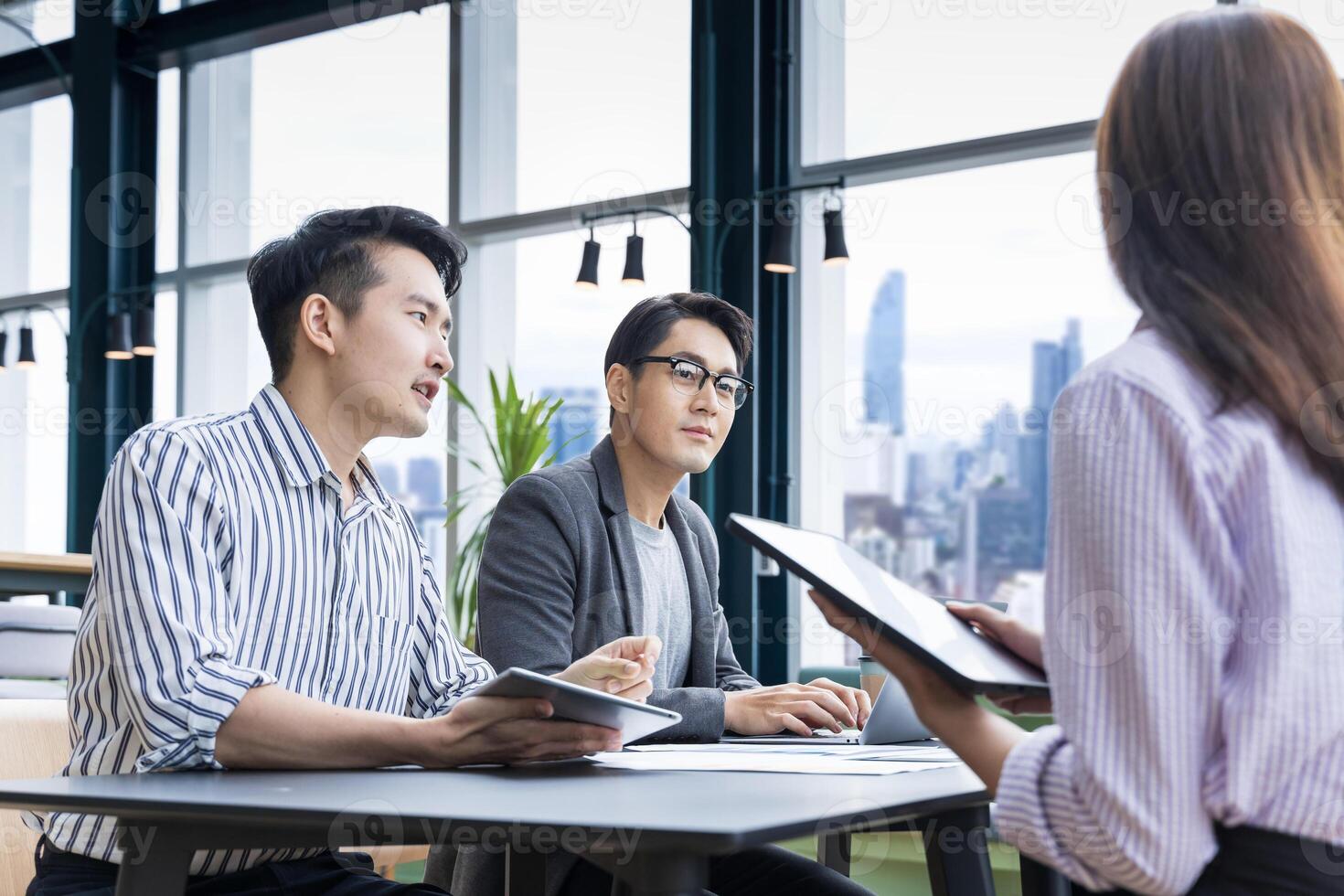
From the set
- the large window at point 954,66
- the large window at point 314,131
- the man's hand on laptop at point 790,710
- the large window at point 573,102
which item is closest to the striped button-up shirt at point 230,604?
the man's hand on laptop at point 790,710

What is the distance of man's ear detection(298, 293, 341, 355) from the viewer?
1809 millimetres

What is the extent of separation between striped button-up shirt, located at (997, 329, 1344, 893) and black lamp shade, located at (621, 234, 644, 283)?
4248mm

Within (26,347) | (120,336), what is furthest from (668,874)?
(26,347)

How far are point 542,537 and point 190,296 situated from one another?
581cm

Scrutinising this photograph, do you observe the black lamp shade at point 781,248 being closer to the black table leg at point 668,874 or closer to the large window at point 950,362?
the large window at point 950,362

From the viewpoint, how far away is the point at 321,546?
1683 millimetres

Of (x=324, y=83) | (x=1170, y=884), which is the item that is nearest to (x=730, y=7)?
(x=324, y=83)

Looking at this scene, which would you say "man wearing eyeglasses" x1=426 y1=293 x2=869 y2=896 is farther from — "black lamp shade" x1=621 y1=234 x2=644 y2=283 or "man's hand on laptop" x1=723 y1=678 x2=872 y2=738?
"black lamp shade" x1=621 y1=234 x2=644 y2=283

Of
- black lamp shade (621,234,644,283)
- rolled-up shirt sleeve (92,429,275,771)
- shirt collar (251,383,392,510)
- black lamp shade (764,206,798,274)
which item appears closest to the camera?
rolled-up shirt sleeve (92,429,275,771)

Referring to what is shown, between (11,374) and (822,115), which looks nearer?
(822,115)

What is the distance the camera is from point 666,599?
243 centimetres

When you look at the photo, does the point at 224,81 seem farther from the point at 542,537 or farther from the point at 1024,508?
the point at 542,537

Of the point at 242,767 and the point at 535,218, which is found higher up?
the point at 535,218

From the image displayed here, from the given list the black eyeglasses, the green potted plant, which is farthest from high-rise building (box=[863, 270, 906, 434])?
the black eyeglasses
